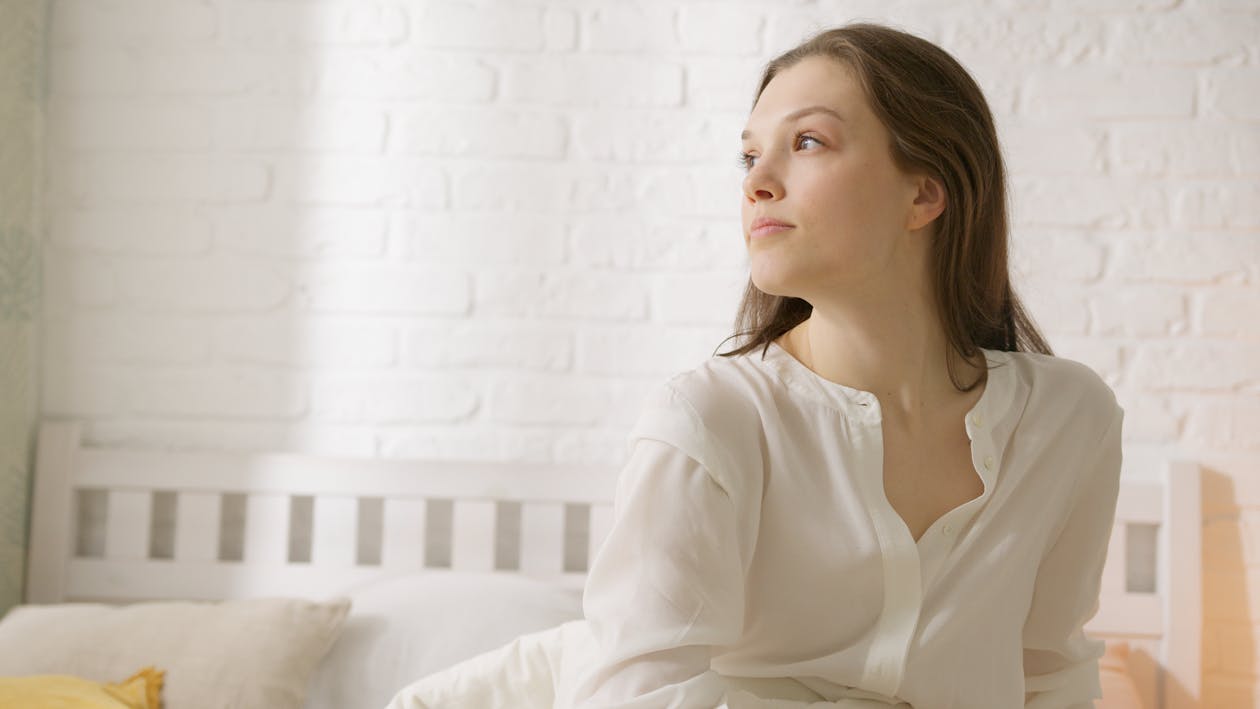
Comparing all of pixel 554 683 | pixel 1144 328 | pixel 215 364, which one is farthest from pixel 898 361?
pixel 215 364

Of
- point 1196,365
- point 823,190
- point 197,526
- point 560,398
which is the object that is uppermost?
point 823,190

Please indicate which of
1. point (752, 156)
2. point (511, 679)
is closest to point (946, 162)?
point (752, 156)

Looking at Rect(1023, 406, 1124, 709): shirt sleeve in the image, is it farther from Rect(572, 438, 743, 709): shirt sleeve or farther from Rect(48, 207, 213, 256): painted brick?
Rect(48, 207, 213, 256): painted brick

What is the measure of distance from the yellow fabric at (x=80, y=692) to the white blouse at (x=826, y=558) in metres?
0.83

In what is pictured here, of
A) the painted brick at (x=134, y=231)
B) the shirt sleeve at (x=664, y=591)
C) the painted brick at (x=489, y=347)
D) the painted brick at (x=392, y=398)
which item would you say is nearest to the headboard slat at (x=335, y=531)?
the painted brick at (x=392, y=398)

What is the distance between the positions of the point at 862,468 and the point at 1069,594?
271mm

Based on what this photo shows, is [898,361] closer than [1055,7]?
Yes

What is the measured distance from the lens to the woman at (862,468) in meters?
0.84

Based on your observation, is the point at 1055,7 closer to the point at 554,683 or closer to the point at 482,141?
the point at 482,141

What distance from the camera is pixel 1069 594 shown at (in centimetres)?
102

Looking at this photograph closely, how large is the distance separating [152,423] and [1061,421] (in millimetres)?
1547

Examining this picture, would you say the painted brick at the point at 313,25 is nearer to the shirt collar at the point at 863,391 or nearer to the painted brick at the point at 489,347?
the painted brick at the point at 489,347

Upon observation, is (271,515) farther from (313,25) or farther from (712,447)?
(712,447)

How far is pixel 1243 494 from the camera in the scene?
5.87ft
